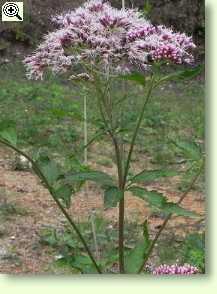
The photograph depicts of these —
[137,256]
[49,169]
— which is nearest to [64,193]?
[49,169]

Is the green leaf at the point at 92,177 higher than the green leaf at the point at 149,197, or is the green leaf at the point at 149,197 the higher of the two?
the green leaf at the point at 92,177

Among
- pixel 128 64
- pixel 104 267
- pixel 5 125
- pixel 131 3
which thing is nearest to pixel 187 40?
pixel 128 64

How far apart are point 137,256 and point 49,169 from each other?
8.6 inches

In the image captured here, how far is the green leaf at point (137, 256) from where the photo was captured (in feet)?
4.04

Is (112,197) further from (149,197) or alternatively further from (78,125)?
(78,125)

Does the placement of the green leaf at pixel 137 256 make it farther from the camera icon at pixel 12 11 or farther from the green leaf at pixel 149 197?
the camera icon at pixel 12 11

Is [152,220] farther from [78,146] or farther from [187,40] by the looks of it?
[187,40]

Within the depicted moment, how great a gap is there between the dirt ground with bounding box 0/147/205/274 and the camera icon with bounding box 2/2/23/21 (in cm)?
27

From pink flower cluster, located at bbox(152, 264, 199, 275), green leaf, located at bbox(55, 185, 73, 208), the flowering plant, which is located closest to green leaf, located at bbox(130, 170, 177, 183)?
the flowering plant

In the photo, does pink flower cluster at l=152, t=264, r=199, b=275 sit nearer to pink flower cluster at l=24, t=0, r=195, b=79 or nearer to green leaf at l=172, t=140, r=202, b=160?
green leaf at l=172, t=140, r=202, b=160

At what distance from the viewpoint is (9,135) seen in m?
1.11

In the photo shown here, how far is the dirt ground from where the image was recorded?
4.41 feet

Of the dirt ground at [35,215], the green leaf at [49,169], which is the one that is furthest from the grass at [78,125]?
the green leaf at [49,169]

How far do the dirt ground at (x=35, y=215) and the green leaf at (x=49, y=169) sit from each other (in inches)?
7.7
